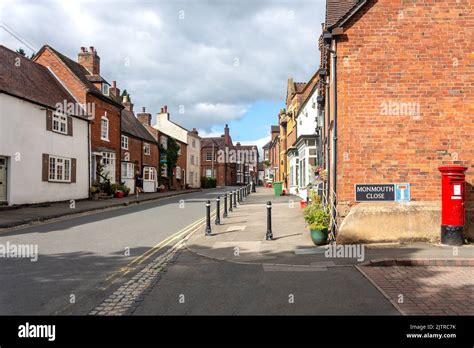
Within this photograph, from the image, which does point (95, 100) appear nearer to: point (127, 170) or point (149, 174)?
point (127, 170)

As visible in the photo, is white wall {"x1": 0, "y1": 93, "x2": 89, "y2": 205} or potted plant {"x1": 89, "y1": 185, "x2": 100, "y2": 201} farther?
potted plant {"x1": 89, "y1": 185, "x2": 100, "y2": 201}

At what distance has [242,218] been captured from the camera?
50.0 feet

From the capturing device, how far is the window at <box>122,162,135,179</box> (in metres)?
34.2

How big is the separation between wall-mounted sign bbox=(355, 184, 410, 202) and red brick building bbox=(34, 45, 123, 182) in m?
21.9

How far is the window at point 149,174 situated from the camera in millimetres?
39866

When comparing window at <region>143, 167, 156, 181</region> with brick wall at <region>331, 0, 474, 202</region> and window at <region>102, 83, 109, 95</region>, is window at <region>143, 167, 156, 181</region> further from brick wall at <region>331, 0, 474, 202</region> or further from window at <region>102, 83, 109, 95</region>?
brick wall at <region>331, 0, 474, 202</region>

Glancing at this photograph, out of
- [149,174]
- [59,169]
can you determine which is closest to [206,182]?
[149,174]

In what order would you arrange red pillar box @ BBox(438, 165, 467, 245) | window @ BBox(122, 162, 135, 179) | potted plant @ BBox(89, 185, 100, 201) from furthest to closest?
window @ BBox(122, 162, 135, 179) < potted plant @ BBox(89, 185, 100, 201) < red pillar box @ BBox(438, 165, 467, 245)

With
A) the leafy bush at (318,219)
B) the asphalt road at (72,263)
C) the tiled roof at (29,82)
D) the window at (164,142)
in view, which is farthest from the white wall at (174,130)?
the leafy bush at (318,219)

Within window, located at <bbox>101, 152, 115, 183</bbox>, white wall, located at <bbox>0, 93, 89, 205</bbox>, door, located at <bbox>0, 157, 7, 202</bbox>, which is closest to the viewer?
door, located at <bbox>0, 157, 7, 202</bbox>

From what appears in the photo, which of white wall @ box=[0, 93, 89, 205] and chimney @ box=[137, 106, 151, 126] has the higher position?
chimney @ box=[137, 106, 151, 126]

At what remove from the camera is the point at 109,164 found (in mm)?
30438

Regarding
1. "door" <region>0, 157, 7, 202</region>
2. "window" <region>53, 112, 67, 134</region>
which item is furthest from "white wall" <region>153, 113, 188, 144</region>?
"door" <region>0, 157, 7, 202</region>

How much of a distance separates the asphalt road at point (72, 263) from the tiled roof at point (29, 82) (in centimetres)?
924
